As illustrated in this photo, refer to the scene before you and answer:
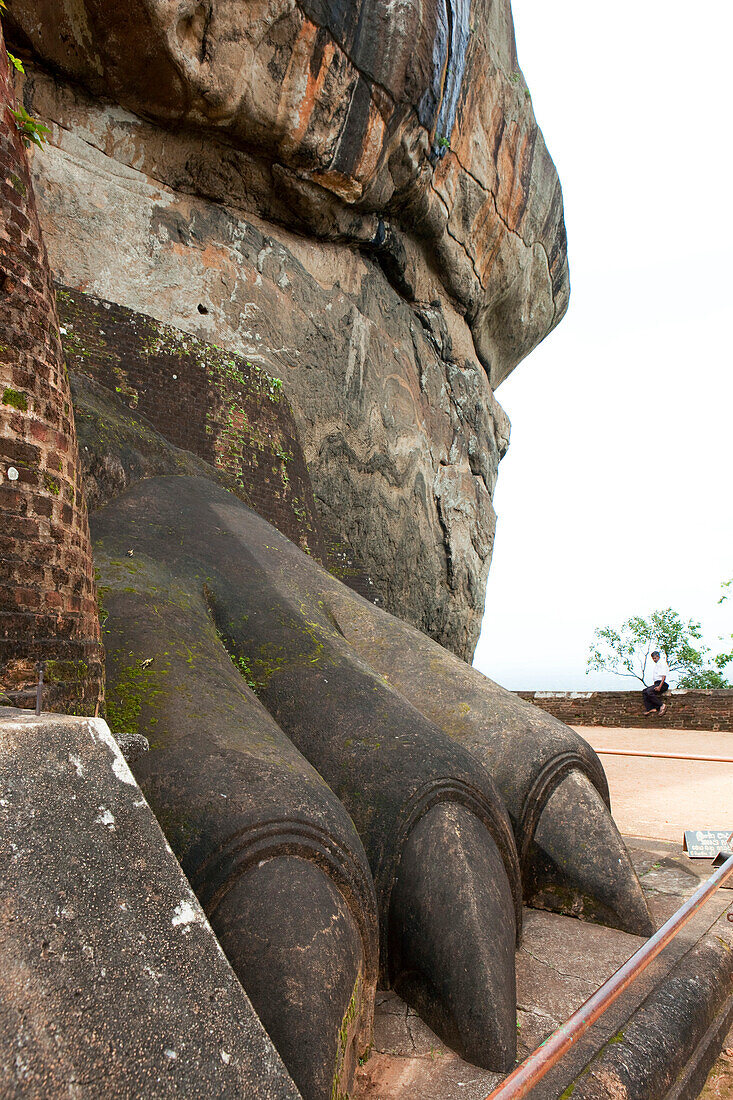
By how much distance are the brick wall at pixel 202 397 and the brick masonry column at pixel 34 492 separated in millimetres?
3431

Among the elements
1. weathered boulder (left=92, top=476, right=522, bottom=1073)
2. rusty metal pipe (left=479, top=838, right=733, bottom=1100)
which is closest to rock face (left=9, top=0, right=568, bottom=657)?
weathered boulder (left=92, top=476, right=522, bottom=1073)

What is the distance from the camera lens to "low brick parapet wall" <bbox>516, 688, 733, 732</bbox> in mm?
12906

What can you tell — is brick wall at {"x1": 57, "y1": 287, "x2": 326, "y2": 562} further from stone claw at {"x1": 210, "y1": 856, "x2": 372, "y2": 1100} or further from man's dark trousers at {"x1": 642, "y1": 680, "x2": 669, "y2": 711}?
man's dark trousers at {"x1": 642, "y1": 680, "x2": 669, "y2": 711}

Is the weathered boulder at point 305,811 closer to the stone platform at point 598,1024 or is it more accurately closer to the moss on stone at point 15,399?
the stone platform at point 598,1024

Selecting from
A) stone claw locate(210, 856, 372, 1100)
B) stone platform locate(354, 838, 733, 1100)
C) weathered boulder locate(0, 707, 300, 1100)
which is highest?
weathered boulder locate(0, 707, 300, 1100)

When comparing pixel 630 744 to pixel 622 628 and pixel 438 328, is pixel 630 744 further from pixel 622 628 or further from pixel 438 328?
pixel 622 628

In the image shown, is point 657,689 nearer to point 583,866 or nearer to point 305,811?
point 583,866

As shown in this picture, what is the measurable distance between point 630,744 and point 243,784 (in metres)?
9.85

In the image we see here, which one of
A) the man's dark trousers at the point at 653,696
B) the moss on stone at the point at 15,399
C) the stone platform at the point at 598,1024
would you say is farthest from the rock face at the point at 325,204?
the stone platform at the point at 598,1024

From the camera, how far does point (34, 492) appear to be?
105 inches

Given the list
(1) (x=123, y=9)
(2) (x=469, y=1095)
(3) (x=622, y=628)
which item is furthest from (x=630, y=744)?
(3) (x=622, y=628)

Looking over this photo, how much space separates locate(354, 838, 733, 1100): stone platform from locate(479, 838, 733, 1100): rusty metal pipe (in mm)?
270

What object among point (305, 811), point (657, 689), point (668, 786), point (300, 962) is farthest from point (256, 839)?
point (657, 689)

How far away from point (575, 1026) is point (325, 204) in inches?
455
